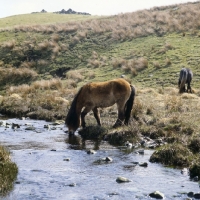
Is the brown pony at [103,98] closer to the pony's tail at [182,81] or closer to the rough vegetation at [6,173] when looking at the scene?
the rough vegetation at [6,173]

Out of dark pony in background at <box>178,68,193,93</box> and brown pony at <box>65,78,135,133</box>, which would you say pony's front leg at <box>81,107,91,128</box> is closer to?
brown pony at <box>65,78,135,133</box>

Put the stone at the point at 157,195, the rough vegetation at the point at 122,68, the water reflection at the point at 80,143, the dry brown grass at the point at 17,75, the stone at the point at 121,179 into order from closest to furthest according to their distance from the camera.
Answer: the stone at the point at 157,195, the stone at the point at 121,179, the water reflection at the point at 80,143, the rough vegetation at the point at 122,68, the dry brown grass at the point at 17,75

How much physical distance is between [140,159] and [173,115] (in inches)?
167

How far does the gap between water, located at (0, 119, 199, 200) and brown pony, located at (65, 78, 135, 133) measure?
1.26m

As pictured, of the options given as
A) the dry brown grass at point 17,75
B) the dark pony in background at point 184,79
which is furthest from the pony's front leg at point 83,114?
the dry brown grass at point 17,75

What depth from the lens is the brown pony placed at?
13.5 metres

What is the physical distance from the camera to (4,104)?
65.5 ft

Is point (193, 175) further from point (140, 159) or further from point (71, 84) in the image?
point (71, 84)

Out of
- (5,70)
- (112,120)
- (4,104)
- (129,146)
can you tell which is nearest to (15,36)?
(5,70)

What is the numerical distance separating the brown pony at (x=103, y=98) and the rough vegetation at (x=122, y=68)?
79 centimetres

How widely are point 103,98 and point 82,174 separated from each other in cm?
517

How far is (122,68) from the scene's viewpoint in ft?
93.8

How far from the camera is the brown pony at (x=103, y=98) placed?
13.5 m

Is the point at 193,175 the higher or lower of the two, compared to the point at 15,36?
lower
